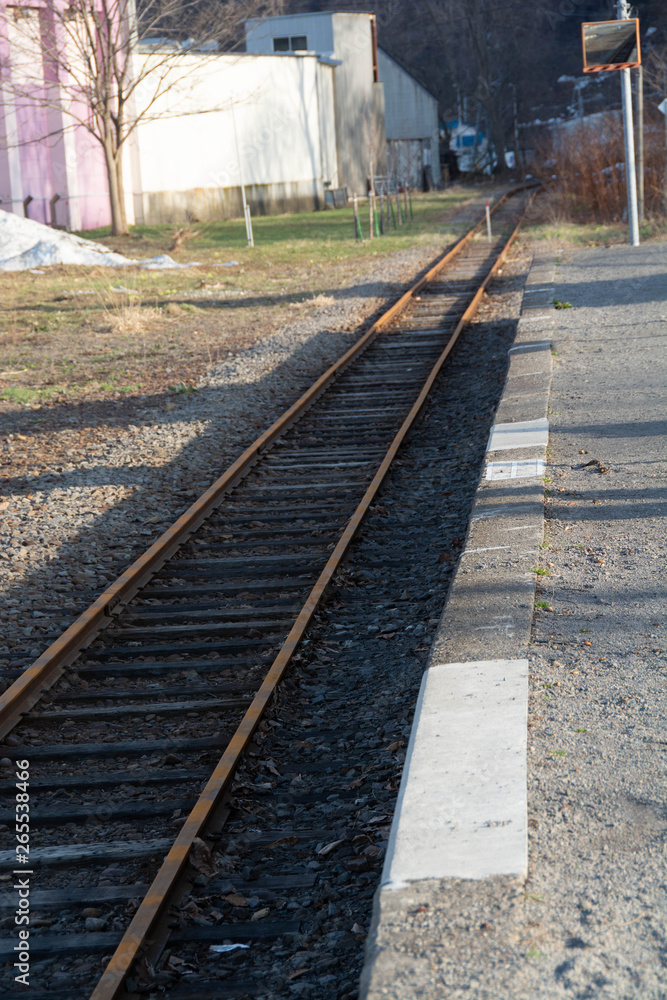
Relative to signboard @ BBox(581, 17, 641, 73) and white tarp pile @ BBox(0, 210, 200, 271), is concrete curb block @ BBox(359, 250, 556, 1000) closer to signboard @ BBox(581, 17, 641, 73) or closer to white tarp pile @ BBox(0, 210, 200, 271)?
signboard @ BBox(581, 17, 641, 73)

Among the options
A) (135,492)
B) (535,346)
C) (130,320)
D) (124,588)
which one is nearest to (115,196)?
(130,320)

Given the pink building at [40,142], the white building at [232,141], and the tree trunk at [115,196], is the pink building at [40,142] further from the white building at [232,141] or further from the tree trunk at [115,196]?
the white building at [232,141]

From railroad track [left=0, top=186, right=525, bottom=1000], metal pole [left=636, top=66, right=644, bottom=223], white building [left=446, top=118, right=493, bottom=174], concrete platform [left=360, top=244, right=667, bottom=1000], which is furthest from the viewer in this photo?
white building [left=446, top=118, right=493, bottom=174]

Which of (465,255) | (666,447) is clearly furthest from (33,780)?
(465,255)

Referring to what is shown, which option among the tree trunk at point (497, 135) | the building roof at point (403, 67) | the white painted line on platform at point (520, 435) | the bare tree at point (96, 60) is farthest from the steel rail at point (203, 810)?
the tree trunk at point (497, 135)

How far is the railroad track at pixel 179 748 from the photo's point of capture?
12.0ft

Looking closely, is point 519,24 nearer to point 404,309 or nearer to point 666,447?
point 404,309

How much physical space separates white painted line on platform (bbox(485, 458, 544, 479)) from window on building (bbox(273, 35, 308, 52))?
52.7 m

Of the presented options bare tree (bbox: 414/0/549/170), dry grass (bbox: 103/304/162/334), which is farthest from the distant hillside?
dry grass (bbox: 103/304/162/334)

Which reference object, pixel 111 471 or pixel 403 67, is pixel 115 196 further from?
pixel 403 67

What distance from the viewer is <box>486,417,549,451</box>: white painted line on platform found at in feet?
28.6

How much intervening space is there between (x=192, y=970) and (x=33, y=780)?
1.52m

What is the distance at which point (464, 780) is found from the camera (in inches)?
151

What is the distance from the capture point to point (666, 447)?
826cm
